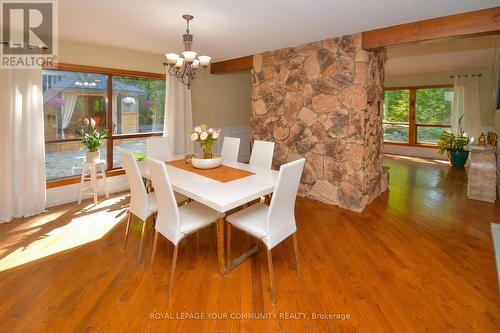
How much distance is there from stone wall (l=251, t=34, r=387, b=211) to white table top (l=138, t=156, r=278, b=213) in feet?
5.09

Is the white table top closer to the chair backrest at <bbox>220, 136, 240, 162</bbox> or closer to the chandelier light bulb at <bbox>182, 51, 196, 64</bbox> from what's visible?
the chair backrest at <bbox>220, 136, 240, 162</bbox>

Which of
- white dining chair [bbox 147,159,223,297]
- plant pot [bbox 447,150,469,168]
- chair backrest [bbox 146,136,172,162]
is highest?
chair backrest [bbox 146,136,172,162]

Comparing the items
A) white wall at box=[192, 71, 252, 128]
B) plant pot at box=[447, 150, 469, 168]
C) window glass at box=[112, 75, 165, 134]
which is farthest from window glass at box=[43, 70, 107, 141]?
plant pot at box=[447, 150, 469, 168]

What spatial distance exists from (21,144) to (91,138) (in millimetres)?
810

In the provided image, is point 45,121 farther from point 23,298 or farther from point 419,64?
point 419,64

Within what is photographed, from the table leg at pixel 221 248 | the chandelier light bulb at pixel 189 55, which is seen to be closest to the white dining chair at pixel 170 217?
the table leg at pixel 221 248

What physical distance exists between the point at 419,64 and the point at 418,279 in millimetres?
5665

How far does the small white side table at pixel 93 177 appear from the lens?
13.2 feet

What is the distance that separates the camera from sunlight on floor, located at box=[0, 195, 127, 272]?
262 cm

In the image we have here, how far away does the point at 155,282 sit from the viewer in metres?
2.23

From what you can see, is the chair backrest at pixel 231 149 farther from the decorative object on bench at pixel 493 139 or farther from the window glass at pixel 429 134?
the window glass at pixel 429 134

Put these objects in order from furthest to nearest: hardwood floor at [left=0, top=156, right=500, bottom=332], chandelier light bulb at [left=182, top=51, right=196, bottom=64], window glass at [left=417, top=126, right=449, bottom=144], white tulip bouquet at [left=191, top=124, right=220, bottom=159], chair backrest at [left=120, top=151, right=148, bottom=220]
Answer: window glass at [left=417, top=126, right=449, bottom=144] < white tulip bouquet at [left=191, top=124, right=220, bottom=159] < chandelier light bulb at [left=182, top=51, right=196, bottom=64] < chair backrest at [left=120, top=151, right=148, bottom=220] < hardwood floor at [left=0, top=156, right=500, bottom=332]

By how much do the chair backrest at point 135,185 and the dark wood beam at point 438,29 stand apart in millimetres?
3065

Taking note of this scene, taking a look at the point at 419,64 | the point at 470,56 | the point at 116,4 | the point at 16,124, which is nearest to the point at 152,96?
the point at 16,124
